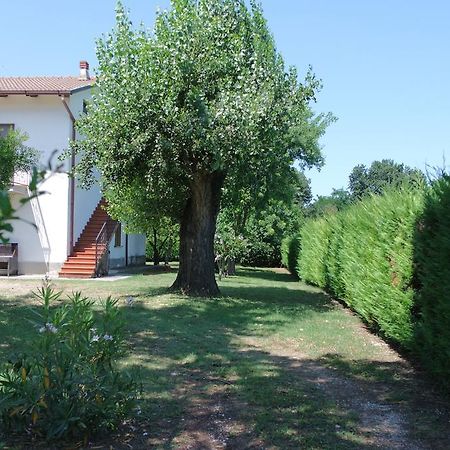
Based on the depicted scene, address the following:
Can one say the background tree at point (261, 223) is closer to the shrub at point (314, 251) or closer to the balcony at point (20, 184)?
the shrub at point (314, 251)

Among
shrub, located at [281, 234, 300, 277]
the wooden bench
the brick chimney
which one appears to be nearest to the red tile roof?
the brick chimney

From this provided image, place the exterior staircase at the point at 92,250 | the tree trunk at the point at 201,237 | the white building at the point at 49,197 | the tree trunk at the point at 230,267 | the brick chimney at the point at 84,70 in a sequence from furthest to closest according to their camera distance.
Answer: the brick chimney at the point at 84,70
the tree trunk at the point at 230,267
the white building at the point at 49,197
the exterior staircase at the point at 92,250
the tree trunk at the point at 201,237

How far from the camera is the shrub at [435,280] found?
219 inches

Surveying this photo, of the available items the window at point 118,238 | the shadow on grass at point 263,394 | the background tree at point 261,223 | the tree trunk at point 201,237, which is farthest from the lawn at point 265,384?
the window at point 118,238

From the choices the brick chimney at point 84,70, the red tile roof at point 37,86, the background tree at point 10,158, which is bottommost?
the background tree at point 10,158

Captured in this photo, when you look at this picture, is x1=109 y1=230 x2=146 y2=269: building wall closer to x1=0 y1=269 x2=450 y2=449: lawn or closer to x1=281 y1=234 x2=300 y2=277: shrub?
x1=281 y1=234 x2=300 y2=277: shrub

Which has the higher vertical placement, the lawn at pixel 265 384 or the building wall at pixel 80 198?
the building wall at pixel 80 198

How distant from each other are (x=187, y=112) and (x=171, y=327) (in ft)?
17.1

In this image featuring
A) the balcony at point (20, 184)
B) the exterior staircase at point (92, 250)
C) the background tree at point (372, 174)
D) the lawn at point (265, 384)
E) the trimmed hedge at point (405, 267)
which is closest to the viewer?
the lawn at point (265, 384)

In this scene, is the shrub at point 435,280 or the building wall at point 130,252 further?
the building wall at point 130,252

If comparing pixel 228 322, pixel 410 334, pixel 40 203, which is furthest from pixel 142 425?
pixel 40 203

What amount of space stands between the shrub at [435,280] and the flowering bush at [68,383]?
344 centimetres

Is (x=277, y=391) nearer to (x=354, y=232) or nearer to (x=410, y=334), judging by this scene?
(x=410, y=334)

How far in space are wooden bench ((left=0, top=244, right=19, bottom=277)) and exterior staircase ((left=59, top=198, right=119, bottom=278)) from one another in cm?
189
